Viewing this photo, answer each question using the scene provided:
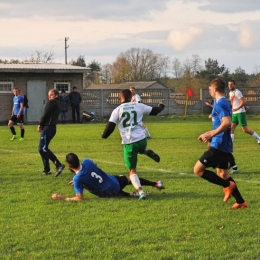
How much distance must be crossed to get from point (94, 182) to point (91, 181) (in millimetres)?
62

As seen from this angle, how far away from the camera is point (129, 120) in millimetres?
9422

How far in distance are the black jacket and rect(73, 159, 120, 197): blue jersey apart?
335 centimetres

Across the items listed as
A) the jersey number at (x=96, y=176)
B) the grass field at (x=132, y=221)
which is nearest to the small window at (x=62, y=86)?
the grass field at (x=132, y=221)

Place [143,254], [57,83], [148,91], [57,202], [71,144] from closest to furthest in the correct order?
1. [143,254]
2. [57,202]
3. [71,144]
4. [57,83]
5. [148,91]

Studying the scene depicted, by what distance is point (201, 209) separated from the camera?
8500mm

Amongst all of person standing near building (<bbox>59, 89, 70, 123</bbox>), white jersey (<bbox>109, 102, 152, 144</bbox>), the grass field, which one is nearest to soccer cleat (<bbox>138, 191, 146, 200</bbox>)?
the grass field

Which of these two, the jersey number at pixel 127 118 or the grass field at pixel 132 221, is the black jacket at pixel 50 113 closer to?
the grass field at pixel 132 221

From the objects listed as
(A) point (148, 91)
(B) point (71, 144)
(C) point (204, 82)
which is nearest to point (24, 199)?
(B) point (71, 144)

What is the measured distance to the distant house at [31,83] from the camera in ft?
118

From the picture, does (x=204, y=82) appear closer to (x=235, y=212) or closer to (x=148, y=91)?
(x=148, y=91)

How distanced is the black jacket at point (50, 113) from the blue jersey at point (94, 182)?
3349 mm

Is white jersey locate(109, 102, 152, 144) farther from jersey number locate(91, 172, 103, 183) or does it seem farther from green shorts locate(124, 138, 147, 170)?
jersey number locate(91, 172, 103, 183)

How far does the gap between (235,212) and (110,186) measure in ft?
7.03

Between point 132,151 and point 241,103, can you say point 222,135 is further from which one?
point 241,103
